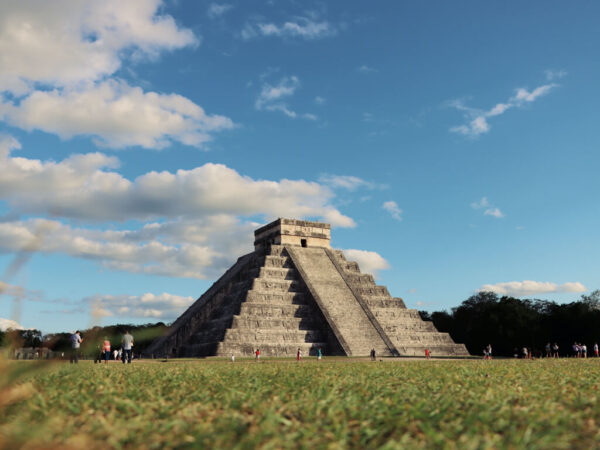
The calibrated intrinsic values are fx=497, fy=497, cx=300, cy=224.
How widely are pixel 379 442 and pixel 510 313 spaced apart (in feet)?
172

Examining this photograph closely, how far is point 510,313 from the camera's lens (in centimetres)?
5066

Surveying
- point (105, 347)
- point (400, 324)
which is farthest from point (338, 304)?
point (105, 347)

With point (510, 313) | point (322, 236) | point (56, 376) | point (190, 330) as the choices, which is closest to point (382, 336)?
point (322, 236)

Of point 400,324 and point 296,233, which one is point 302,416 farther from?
point 296,233

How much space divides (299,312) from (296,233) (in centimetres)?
920

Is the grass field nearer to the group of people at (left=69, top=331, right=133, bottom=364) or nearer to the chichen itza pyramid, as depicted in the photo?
the group of people at (left=69, top=331, right=133, bottom=364)

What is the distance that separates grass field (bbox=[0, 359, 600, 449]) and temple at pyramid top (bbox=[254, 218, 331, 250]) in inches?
1403

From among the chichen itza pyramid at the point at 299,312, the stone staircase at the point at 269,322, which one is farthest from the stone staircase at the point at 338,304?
the stone staircase at the point at 269,322

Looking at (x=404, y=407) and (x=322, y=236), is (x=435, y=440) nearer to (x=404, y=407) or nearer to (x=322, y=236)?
(x=404, y=407)

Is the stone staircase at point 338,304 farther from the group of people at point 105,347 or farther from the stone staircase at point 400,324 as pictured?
the group of people at point 105,347

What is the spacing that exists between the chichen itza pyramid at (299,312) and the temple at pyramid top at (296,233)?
0.09 m

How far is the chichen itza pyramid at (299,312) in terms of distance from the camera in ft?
105

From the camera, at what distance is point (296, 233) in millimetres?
42219

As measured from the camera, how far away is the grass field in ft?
10.3
